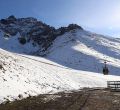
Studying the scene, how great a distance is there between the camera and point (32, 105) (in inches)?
1021

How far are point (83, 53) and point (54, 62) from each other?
27.0 meters

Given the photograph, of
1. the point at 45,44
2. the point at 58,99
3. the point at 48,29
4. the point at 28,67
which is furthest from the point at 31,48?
the point at 58,99

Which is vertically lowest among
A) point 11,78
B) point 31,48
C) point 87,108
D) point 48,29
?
point 87,108

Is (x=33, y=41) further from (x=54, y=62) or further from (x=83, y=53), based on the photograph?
(x=54, y=62)

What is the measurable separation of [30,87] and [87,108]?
463 inches

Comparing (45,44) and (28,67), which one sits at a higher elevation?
(45,44)

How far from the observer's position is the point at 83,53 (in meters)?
126

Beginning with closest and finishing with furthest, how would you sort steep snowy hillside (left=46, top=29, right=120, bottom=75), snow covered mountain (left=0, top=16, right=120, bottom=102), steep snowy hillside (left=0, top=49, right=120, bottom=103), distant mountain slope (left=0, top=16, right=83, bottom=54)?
steep snowy hillside (left=0, top=49, right=120, bottom=103), snow covered mountain (left=0, top=16, right=120, bottom=102), steep snowy hillside (left=46, top=29, right=120, bottom=75), distant mountain slope (left=0, top=16, right=83, bottom=54)

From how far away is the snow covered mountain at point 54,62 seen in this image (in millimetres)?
36156

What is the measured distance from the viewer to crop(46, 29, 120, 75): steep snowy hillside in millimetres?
109625

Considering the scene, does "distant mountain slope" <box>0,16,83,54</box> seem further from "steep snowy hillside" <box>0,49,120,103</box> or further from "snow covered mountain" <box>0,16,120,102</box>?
"steep snowy hillside" <box>0,49,120,103</box>

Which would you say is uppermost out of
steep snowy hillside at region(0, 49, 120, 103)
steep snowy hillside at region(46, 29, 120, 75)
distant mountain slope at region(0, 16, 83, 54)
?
distant mountain slope at region(0, 16, 83, 54)

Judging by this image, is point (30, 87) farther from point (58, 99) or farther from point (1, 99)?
point (1, 99)

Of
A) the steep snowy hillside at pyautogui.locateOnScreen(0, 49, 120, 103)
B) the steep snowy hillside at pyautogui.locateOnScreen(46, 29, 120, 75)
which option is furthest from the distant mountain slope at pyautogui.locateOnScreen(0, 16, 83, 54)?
the steep snowy hillside at pyautogui.locateOnScreen(0, 49, 120, 103)
